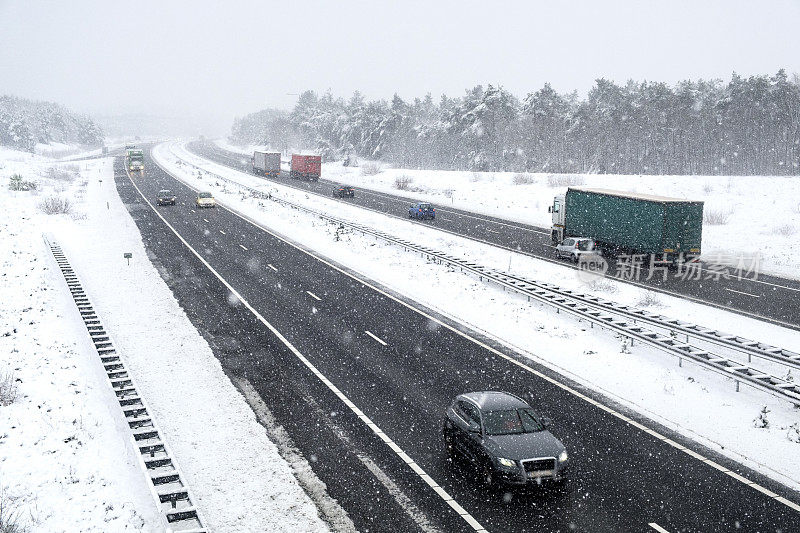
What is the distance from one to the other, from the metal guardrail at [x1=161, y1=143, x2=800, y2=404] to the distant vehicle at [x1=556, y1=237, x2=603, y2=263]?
6.55 m

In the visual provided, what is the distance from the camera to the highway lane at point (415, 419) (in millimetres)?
11078

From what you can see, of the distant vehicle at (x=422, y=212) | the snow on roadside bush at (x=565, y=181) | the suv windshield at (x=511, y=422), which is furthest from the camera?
the snow on roadside bush at (x=565, y=181)

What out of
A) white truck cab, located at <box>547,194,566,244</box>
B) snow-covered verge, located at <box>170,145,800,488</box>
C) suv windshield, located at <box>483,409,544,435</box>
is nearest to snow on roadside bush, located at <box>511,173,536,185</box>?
snow-covered verge, located at <box>170,145,800,488</box>

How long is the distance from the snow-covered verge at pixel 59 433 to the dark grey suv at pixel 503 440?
585 centimetres

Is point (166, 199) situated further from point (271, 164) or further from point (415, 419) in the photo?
point (415, 419)

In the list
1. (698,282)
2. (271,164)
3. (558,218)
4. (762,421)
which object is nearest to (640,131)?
(271,164)

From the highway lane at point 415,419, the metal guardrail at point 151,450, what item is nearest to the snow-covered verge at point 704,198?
the highway lane at point 415,419

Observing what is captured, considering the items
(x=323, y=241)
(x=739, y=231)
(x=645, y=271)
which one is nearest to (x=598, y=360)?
(x=645, y=271)

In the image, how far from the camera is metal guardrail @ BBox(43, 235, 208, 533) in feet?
35.3

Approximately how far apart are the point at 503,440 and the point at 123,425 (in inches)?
Answer: 348

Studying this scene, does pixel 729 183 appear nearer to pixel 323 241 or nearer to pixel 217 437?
pixel 323 241

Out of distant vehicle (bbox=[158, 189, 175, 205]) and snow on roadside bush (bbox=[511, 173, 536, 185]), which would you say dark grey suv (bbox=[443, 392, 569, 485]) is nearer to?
distant vehicle (bbox=[158, 189, 175, 205])

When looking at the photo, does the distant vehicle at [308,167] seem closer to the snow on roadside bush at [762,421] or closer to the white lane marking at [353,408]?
the white lane marking at [353,408]

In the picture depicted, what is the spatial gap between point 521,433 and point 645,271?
23124 millimetres
